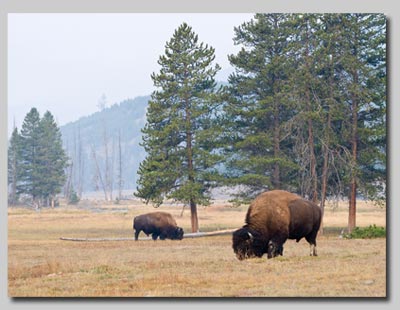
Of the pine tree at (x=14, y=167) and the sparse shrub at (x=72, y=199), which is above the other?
the pine tree at (x=14, y=167)

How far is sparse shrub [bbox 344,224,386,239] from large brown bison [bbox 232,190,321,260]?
687cm

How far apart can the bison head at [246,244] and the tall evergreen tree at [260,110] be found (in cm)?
1533

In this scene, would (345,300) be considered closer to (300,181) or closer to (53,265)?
(53,265)

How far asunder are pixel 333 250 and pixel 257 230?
4.34 meters

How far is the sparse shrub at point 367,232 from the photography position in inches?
1263

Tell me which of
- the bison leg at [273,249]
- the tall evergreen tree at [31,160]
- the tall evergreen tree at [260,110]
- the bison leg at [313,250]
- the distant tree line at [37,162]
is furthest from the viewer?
the tall evergreen tree at [31,160]

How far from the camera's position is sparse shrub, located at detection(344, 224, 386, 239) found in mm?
32081

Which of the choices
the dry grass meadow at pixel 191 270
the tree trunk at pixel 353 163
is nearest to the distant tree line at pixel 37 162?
the dry grass meadow at pixel 191 270

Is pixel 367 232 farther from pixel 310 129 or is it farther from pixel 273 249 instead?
pixel 273 249

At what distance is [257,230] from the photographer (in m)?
24.4

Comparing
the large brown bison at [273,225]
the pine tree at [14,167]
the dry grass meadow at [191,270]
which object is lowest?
the dry grass meadow at [191,270]

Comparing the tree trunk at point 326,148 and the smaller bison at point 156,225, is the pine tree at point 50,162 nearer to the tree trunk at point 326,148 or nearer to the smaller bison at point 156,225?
the smaller bison at point 156,225

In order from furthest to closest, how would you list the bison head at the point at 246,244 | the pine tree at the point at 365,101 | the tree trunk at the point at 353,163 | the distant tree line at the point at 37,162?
1. the distant tree line at the point at 37,162
2. the tree trunk at the point at 353,163
3. the pine tree at the point at 365,101
4. the bison head at the point at 246,244

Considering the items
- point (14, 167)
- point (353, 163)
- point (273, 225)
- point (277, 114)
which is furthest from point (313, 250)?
point (14, 167)
